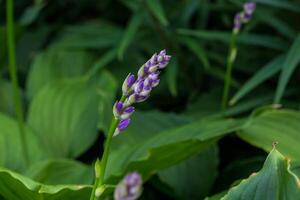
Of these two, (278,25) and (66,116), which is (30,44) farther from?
(278,25)

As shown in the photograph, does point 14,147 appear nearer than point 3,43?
Yes

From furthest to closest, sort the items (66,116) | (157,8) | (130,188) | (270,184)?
(66,116)
(157,8)
(270,184)
(130,188)

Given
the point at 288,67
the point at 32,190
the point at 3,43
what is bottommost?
the point at 3,43

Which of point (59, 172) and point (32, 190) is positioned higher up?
point (32, 190)

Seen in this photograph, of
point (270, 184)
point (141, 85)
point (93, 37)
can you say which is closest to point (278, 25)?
point (93, 37)

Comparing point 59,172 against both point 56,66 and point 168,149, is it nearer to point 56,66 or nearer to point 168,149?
point 168,149

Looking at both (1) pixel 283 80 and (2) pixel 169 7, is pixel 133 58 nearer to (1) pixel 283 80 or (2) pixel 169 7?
(2) pixel 169 7

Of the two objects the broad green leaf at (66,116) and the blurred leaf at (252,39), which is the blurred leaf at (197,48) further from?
the broad green leaf at (66,116)

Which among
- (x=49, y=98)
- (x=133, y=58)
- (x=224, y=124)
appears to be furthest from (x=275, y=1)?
(x=49, y=98)

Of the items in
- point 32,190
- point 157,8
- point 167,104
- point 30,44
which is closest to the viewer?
point 32,190

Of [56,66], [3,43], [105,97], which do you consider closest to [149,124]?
[105,97]

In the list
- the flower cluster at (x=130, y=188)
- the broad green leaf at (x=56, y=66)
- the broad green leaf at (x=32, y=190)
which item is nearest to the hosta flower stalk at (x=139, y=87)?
the flower cluster at (x=130, y=188)
